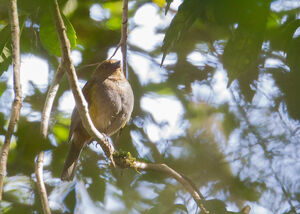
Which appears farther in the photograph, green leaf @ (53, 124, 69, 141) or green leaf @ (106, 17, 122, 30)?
green leaf @ (53, 124, 69, 141)

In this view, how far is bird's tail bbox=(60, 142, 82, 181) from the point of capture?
354cm

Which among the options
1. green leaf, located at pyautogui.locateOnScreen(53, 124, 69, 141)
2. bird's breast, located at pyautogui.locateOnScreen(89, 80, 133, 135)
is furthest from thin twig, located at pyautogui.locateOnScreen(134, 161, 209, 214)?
green leaf, located at pyautogui.locateOnScreen(53, 124, 69, 141)

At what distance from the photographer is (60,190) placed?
3.47 metres

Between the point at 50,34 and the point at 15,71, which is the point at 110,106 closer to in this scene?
the point at 50,34

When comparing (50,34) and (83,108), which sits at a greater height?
(50,34)

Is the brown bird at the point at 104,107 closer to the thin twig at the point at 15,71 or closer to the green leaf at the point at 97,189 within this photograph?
the green leaf at the point at 97,189

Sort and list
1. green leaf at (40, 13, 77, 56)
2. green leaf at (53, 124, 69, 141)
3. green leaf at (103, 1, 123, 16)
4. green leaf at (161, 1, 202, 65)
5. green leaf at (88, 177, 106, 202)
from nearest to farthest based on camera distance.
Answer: green leaf at (161, 1, 202, 65), green leaf at (40, 13, 77, 56), green leaf at (88, 177, 106, 202), green leaf at (103, 1, 123, 16), green leaf at (53, 124, 69, 141)

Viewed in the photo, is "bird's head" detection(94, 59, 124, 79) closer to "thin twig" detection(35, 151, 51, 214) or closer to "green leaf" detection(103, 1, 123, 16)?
"green leaf" detection(103, 1, 123, 16)

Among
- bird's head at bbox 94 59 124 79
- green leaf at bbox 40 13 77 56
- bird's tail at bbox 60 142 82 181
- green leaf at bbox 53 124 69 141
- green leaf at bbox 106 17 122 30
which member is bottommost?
bird's tail at bbox 60 142 82 181

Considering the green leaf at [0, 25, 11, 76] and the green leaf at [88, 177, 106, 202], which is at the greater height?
the green leaf at [0, 25, 11, 76]

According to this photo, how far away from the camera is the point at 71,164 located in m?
3.62

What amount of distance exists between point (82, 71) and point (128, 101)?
2.88 ft

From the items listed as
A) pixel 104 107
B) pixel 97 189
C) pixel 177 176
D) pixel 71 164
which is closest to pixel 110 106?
pixel 104 107

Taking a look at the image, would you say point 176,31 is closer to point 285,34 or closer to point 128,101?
point 285,34
